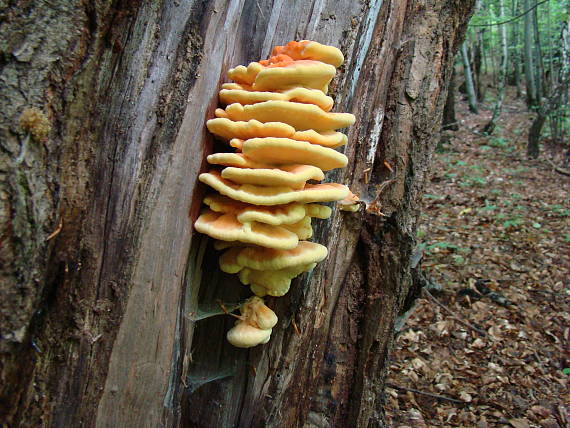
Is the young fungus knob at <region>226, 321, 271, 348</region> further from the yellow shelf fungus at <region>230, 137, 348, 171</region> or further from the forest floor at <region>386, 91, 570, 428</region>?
the forest floor at <region>386, 91, 570, 428</region>

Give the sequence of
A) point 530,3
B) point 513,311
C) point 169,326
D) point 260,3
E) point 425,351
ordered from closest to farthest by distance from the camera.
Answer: point 169,326, point 260,3, point 425,351, point 513,311, point 530,3

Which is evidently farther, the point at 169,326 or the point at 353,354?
the point at 353,354

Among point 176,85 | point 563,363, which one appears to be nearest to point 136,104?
point 176,85

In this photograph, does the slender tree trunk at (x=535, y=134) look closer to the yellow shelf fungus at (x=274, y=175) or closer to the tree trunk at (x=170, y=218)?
the tree trunk at (x=170, y=218)

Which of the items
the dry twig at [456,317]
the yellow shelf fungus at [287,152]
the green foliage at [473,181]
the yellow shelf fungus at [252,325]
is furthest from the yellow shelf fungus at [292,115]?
the green foliage at [473,181]

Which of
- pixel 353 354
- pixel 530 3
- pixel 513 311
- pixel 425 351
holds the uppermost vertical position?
pixel 530 3

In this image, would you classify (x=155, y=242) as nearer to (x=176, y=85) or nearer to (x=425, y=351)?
(x=176, y=85)
